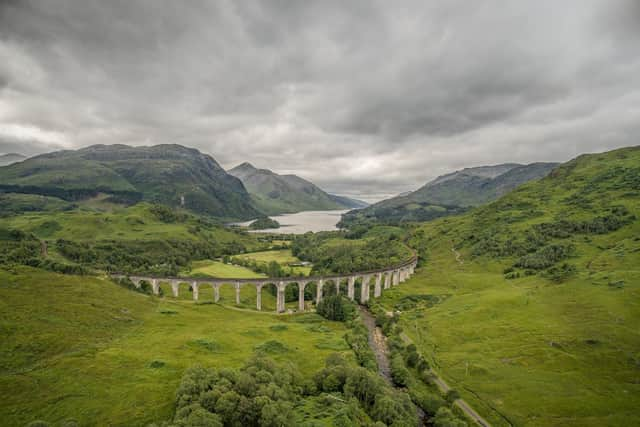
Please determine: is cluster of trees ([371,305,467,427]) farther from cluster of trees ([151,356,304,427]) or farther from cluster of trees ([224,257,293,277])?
cluster of trees ([224,257,293,277])

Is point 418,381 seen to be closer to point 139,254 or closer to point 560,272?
point 560,272

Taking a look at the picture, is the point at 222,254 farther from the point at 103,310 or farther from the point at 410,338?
the point at 410,338

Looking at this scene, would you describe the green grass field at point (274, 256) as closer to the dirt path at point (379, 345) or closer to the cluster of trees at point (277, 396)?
the dirt path at point (379, 345)

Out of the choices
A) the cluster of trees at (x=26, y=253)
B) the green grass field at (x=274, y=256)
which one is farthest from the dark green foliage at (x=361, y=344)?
the green grass field at (x=274, y=256)

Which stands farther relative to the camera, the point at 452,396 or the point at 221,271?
the point at 221,271

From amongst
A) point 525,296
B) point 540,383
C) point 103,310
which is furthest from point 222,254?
point 540,383

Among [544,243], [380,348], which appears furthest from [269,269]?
[544,243]
